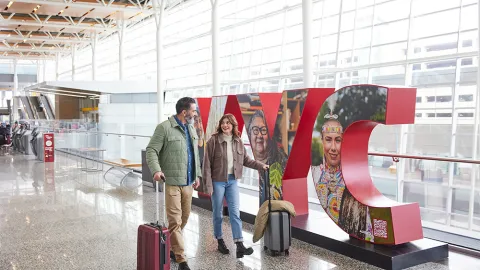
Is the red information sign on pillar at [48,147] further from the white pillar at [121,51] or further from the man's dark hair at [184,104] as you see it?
the man's dark hair at [184,104]

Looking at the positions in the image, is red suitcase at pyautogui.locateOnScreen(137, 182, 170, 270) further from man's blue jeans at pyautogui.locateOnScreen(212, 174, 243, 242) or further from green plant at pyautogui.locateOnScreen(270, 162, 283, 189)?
green plant at pyautogui.locateOnScreen(270, 162, 283, 189)

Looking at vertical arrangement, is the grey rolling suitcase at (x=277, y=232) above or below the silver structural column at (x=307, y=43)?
below

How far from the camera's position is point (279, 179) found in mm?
7242

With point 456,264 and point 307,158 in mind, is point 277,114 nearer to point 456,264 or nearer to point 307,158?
point 307,158

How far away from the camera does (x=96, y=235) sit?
7070 millimetres

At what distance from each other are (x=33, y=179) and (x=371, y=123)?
34.7ft

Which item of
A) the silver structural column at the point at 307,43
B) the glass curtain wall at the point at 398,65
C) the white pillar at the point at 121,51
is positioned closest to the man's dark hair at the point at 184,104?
the glass curtain wall at the point at 398,65

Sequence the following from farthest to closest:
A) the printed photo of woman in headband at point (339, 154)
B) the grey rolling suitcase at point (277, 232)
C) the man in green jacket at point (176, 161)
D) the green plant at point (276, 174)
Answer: the green plant at point (276, 174)
the grey rolling suitcase at point (277, 232)
the printed photo of woman in headband at point (339, 154)
the man in green jacket at point (176, 161)

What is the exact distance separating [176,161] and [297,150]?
2.36 m

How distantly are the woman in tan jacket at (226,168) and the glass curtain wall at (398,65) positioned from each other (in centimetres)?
215

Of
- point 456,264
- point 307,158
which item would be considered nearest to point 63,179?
point 307,158

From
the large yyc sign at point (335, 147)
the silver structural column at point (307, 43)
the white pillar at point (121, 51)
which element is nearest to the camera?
the large yyc sign at point (335, 147)

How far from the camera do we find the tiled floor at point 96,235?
564 cm

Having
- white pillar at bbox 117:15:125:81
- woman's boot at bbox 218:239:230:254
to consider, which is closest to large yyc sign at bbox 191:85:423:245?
woman's boot at bbox 218:239:230:254
